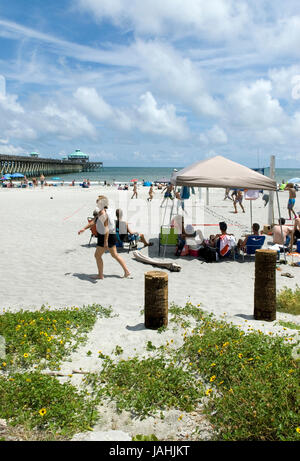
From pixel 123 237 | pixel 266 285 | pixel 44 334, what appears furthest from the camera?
pixel 123 237

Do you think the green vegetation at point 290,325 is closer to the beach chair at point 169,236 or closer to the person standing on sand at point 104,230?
the person standing on sand at point 104,230

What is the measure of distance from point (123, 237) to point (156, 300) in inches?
215

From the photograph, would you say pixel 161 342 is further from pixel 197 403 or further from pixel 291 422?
pixel 291 422

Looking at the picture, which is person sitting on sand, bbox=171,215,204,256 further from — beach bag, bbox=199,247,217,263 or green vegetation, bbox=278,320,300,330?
green vegetation, bbox=278,320,300,330

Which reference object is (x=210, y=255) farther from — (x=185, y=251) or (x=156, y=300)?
(x=156, y=300)

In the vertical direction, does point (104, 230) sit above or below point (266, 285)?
above

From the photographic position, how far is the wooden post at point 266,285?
5309 mm

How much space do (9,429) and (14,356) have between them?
1309 mm

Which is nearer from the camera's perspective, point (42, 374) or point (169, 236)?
point (42, 374)

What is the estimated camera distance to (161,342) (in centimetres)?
475

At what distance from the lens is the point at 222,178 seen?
9.09m

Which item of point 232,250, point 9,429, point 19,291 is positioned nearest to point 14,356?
point 9,429

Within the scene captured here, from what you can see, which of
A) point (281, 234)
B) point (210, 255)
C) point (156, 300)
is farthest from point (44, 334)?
point (281, 234)

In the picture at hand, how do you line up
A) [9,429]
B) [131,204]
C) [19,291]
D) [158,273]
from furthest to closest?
1. [131,204]
2. [19,291]
3. [158,273]
4. [9,429]
